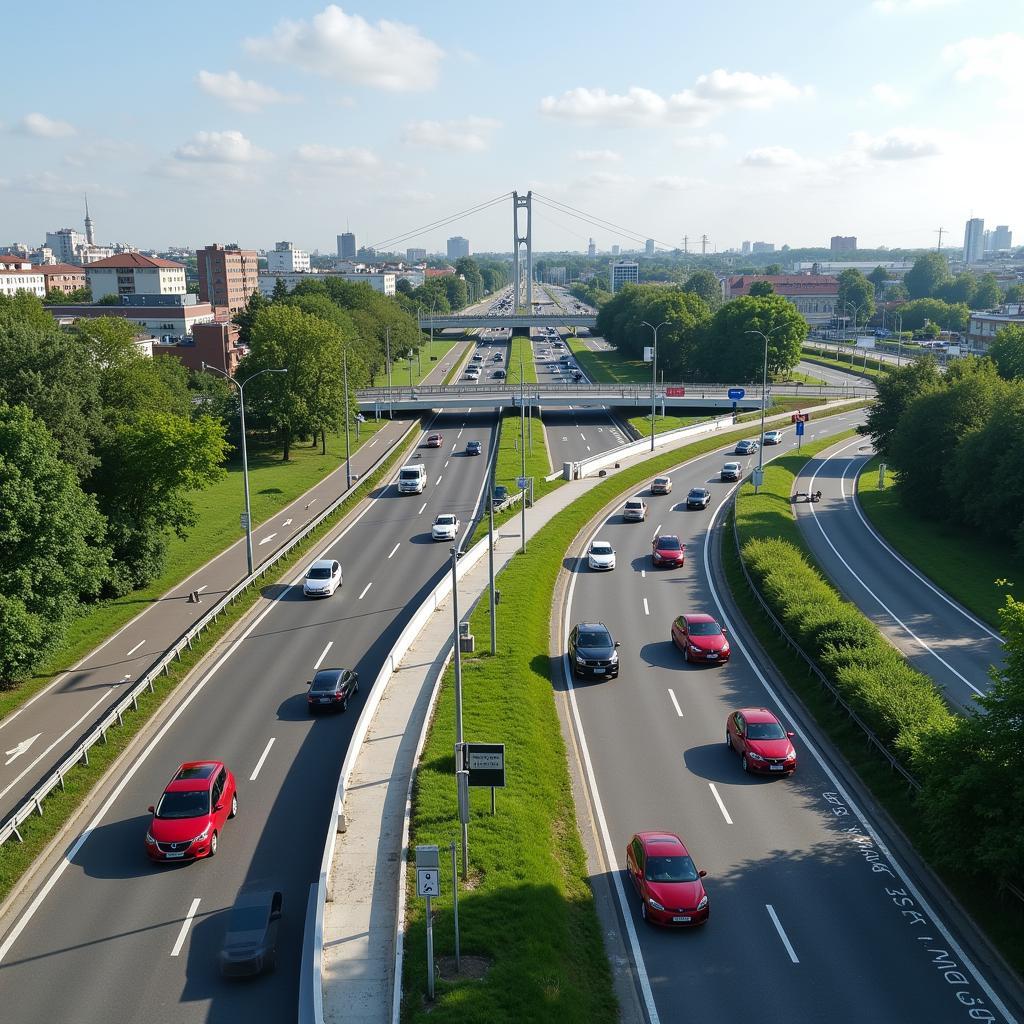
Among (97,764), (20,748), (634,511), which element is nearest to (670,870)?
(97,764)

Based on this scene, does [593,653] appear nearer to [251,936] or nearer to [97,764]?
[97,764]

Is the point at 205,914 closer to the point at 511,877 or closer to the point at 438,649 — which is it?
the point at 511,877

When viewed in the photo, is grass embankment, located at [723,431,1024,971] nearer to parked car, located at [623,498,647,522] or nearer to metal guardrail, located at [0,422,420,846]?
parked car, located at [623,498,647,522]

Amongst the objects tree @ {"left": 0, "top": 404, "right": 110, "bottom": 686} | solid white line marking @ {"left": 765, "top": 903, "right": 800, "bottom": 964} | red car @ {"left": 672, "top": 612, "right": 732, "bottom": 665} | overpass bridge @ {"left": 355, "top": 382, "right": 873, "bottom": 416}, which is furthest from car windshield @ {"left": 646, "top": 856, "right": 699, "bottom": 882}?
overpass bridge @ {"left": 355, "top": 382, "right": 873, "bottom": 416}

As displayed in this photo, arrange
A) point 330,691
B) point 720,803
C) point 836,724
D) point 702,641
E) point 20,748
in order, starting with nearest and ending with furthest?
point 720,803
point 836,724
point 20,748
point 330,691
point 702,641

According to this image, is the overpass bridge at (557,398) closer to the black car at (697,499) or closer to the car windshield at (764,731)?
the black car at (697,499)

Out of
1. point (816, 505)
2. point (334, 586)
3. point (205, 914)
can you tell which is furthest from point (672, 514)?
point (205, 914)
